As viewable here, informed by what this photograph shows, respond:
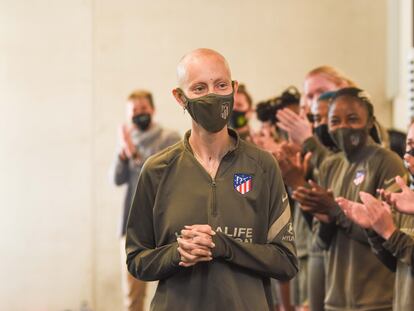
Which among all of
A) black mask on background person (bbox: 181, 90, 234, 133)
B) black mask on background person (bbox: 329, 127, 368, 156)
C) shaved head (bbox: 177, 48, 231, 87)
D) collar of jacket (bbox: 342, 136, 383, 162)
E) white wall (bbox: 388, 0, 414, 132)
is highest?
white wall (bbox: 388, 0, 414, 132)

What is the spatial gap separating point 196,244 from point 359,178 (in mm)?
1583

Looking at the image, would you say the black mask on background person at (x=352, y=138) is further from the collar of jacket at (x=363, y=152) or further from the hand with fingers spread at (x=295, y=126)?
the hand with fingers spread at (x=295, y=126)

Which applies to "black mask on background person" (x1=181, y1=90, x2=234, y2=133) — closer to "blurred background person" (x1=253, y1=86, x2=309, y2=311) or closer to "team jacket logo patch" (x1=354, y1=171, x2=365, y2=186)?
"team jacket logo patch" (x1=354, y1=171, x2=365, y2=186)

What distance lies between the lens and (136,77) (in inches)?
303

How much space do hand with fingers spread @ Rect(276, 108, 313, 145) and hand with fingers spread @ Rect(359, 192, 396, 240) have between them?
4.08 feet

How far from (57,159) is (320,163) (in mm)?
3626

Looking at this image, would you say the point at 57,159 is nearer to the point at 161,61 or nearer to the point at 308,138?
the point at 161,61

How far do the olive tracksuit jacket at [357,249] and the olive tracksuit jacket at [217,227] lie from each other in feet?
3.76

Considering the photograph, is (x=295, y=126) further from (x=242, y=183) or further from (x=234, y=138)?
(x=242, y=183)

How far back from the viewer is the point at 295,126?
4.48 m

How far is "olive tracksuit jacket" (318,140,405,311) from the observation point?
3682 millimetres

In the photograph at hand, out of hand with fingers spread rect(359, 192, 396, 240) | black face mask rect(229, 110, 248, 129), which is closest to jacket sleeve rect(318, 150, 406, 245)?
hand with fingers spread rect(359, 192, 396, 240)

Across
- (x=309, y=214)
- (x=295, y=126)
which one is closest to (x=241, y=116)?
(x=295, y=126)

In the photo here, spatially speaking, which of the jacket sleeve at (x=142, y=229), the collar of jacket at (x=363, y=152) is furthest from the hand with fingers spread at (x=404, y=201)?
the jacket sleeve at (x=142, y=229)
